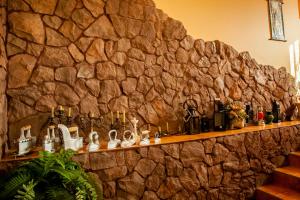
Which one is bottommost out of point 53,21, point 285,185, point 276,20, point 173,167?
point 285,185

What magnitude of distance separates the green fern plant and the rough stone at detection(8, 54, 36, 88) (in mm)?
1043

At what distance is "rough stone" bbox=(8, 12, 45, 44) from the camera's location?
99.7 inches

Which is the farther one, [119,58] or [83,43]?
[119,58]

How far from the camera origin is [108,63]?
9.75 feet

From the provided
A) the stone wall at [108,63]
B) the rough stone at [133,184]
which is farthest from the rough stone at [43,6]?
the rough stone at [133,184]

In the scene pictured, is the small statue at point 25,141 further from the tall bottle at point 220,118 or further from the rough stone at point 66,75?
the tall bottle at point 220,118

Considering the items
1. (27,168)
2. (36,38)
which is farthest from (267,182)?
(36,38)

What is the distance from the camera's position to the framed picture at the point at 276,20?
4438mm

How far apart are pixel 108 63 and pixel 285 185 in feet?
9.69

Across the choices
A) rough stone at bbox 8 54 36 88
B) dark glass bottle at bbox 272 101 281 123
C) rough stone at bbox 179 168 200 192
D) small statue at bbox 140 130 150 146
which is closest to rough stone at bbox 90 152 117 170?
small statue at bbox 140 130 150 146

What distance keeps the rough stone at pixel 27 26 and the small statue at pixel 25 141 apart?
3.31ft

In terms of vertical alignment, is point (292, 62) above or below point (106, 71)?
above

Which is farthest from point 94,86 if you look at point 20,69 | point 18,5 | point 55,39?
point 18,5

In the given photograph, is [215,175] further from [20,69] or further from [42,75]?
[20,69]
